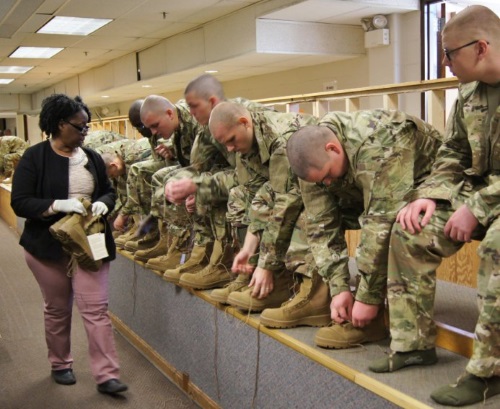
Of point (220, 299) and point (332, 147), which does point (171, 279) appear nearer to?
point (220, 299)

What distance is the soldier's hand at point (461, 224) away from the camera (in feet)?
5.71

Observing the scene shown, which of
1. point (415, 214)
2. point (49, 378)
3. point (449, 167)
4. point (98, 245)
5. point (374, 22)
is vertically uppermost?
point (374, 22)

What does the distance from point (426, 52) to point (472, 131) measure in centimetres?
Result: 500

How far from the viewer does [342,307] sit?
212 cm

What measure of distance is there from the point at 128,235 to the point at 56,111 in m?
1.66

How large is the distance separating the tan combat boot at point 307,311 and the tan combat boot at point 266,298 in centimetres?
18

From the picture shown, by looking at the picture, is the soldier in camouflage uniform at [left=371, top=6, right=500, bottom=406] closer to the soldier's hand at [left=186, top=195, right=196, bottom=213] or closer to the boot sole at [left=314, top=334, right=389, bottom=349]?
the boot sole at [left=314, top=334, right=389, bottom=349]

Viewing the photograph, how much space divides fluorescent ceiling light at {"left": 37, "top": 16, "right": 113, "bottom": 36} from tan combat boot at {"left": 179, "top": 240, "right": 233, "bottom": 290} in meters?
5.54

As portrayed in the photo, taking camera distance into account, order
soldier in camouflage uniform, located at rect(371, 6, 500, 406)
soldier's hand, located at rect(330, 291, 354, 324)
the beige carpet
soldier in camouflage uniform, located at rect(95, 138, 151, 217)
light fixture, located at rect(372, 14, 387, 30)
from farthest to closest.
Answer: light fixture, located at rect(372, 14, 387, 30) < soldier in camouflage uniform, located at rect(95, 138, 151, 217) < the beige carpet < soldier's hand, located at rect(330, 291, 354, 324) < soldier in camouflage uniform, located at rect(371, 6, 500, 406)

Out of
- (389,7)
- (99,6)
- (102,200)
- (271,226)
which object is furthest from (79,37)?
(271,226)

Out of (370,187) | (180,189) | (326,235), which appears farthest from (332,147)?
(180,189)

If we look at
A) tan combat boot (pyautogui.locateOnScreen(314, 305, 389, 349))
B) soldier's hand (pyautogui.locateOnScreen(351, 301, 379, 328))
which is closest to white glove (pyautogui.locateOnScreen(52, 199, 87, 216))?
tan combat boot (pyautogui.locateOnScreen(314, 305, 389, 349))

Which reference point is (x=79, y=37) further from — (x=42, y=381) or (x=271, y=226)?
(x=271, y=226)

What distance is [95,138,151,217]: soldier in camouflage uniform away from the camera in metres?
4.51
